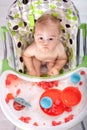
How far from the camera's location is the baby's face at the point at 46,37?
3.75ft

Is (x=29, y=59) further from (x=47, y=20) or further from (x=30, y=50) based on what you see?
(x=47, y=20)

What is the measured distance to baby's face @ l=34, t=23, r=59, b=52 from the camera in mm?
1142

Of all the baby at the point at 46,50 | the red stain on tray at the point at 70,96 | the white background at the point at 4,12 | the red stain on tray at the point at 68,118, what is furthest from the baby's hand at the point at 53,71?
the white background at the point at 4,12

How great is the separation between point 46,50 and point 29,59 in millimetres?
87

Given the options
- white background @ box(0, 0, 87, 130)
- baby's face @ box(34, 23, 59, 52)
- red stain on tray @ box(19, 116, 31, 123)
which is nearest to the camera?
red stain on tray @ box(19, 116, 31, 123)

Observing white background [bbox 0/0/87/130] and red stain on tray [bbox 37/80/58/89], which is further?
white background [bbox 0/0/87/130]

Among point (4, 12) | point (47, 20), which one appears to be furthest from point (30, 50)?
point (4, 12)

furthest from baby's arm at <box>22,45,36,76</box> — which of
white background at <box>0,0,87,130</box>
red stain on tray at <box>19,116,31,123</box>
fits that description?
white background at <box>0,0,87,130</box>

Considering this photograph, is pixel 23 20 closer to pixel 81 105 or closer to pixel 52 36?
pixel 52 36

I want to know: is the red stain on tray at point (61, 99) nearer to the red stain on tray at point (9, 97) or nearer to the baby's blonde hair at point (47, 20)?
the red stain on tray at point (9, 97)

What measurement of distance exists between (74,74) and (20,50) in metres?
0.25

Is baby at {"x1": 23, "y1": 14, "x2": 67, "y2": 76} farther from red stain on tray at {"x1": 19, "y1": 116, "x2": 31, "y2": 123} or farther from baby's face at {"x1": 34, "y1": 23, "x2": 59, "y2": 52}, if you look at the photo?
red stain on tray at {"x1": 19, "y1": 116, "x2": 31, "y2": 123}

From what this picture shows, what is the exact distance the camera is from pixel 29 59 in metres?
1.22

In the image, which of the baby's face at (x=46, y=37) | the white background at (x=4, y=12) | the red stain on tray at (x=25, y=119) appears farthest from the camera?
the white background at (x=4, y=12)
